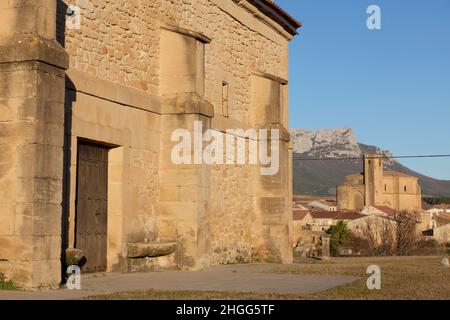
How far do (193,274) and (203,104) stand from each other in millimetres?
3341

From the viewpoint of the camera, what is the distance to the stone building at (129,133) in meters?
8.48

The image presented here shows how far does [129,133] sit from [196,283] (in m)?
3.35

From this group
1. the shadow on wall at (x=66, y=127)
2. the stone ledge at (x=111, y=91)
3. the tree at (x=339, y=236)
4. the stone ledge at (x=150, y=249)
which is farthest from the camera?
the tree at (x=339, y=236)

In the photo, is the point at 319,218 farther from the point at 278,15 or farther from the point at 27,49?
the point at 27,49

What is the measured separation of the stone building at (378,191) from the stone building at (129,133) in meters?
105

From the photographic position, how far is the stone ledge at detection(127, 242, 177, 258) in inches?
460

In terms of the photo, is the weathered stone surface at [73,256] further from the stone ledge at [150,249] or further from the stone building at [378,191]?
the stone building at [378,191]

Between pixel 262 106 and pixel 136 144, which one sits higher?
pixel 262 106

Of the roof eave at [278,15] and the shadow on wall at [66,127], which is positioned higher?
the roof eave at [278,15]

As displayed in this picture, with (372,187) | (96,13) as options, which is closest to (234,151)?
(96,13)

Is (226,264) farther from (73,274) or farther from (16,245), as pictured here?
(16,245)

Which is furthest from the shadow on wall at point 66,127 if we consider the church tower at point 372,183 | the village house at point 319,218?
the church tower at point 372,183

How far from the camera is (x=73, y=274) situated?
984cm

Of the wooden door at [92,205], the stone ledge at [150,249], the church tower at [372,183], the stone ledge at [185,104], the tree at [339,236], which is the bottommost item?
the tree at [339,236]
